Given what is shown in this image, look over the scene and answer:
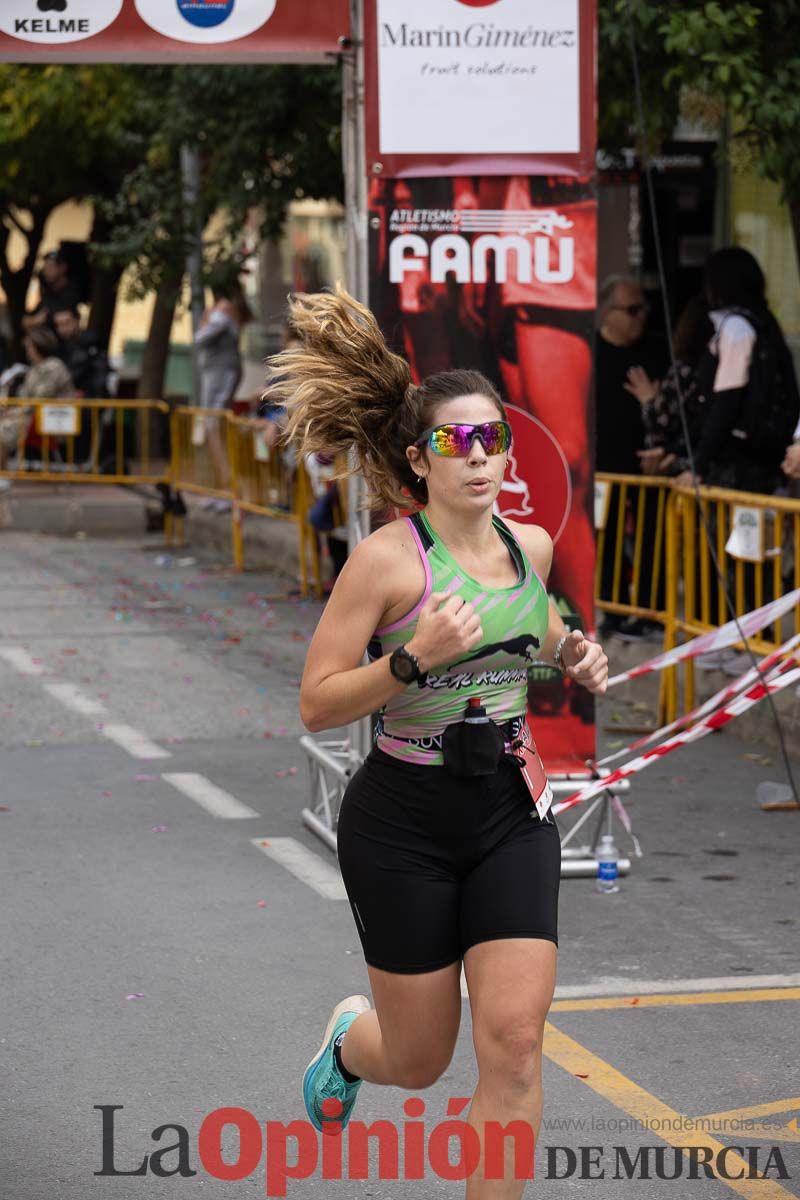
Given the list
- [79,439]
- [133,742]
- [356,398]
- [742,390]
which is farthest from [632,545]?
[79,439]

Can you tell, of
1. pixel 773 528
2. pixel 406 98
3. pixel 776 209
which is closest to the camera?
pixel 406 98

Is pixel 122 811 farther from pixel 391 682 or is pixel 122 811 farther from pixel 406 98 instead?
pixel 391 682

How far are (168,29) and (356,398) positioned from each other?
3343 millimetres

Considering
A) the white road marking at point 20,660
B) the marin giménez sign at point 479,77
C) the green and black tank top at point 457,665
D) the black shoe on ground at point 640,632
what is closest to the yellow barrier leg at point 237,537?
the white road marking at point 20,660

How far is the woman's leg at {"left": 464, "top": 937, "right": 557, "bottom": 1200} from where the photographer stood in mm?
3932

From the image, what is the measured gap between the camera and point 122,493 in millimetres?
23438

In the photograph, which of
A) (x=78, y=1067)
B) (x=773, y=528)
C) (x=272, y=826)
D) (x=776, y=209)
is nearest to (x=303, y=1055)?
(x=78, y=1067)

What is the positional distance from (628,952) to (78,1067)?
193cm

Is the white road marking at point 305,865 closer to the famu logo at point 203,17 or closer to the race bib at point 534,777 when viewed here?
the race bib at point 534,777

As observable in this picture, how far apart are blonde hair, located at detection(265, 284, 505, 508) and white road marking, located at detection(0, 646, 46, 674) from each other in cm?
741

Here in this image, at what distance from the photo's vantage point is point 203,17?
738cm

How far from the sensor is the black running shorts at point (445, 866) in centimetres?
409

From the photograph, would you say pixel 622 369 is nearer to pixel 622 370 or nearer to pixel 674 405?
pixel 622 370

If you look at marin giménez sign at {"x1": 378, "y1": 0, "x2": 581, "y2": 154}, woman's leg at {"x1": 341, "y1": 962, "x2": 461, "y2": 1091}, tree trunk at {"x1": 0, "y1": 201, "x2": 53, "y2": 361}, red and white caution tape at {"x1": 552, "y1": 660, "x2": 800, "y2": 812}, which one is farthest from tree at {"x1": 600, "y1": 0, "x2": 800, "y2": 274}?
tree trunk at {"x1": 0, "y1": 201, "x2": 53, "y2": 361}
